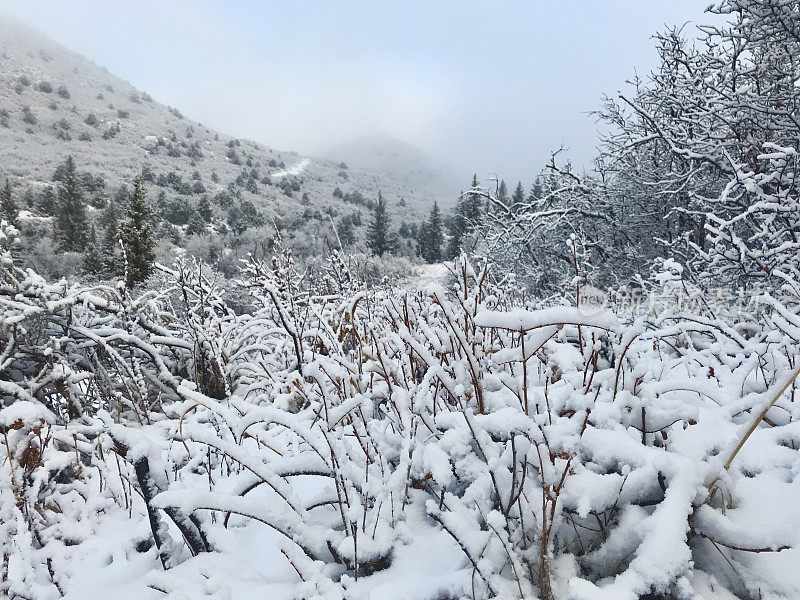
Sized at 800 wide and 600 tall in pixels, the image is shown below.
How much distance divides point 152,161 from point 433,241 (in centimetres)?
2968

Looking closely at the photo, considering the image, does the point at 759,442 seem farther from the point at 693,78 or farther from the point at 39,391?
the point at 693,78

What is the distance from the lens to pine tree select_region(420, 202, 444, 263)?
107ft

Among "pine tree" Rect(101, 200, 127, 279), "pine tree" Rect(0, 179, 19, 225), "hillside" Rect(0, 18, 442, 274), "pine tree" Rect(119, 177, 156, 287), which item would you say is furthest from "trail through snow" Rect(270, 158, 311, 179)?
"pine tree" Rect(119, 177, 156, 287)

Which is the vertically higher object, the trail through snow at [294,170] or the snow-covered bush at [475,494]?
the trail through snow at [294,170]

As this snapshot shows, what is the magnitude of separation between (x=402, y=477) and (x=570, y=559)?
1.42 ft

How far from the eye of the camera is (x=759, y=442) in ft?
3.82

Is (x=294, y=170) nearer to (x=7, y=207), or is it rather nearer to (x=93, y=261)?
(x=7, y=207)

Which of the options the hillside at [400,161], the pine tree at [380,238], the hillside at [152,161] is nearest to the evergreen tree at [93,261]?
the hillside at [152,161]

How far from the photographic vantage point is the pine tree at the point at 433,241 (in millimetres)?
32719

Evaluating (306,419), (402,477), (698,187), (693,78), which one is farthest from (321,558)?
(693,78)

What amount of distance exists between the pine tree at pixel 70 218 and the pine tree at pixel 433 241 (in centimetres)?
2211

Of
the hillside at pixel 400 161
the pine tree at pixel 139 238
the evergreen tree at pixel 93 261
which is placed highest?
the hillside at pixel 400 161

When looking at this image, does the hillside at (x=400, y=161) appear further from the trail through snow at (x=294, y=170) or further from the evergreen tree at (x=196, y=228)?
the evergreen tree at (x=196, y=228)

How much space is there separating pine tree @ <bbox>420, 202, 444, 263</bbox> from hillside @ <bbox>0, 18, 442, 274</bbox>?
544cm
